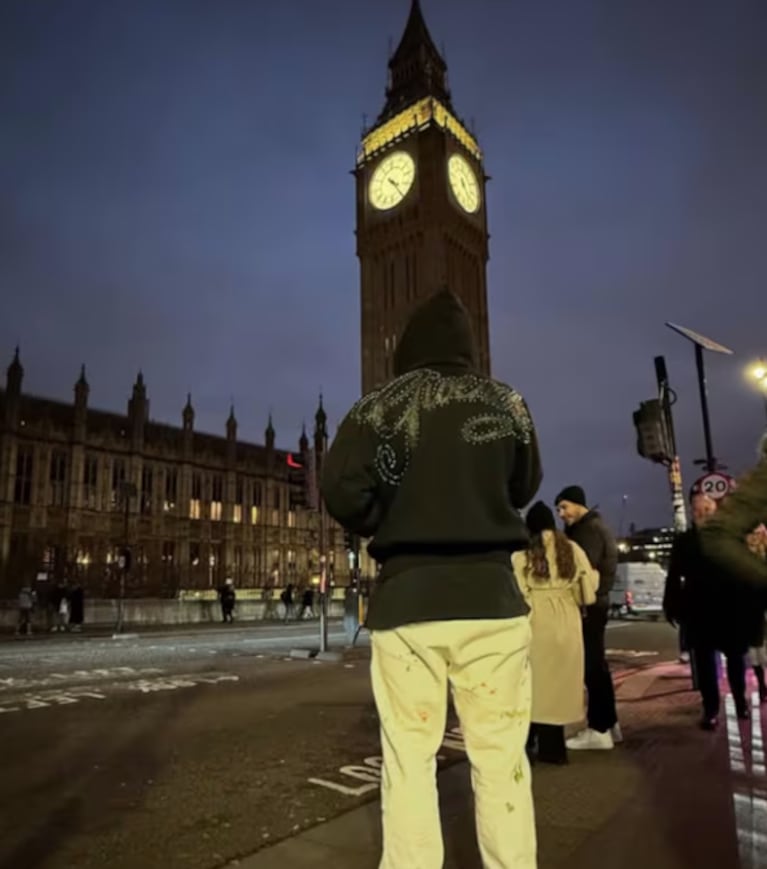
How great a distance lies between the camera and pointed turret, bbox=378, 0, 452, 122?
240ft

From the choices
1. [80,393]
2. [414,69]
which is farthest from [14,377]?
[414,69]

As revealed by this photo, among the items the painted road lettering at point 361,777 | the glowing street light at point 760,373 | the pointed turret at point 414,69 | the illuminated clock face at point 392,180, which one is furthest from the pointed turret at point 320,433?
the pointed turret at point 414,69

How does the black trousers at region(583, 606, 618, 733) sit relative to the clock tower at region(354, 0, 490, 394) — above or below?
below

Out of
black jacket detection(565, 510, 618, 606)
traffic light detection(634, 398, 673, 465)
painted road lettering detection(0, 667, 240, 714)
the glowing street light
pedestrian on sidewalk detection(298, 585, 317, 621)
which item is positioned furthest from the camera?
pedestrian on sidewalk detection(298, 585, 317, 621)

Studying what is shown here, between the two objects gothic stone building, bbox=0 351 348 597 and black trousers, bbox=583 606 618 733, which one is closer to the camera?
black trousers, bbox=583 606 618 733

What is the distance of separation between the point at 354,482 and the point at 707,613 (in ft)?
14.2

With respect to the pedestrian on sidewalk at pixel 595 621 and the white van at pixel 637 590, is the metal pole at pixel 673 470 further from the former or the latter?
the white van at pixel 637 590

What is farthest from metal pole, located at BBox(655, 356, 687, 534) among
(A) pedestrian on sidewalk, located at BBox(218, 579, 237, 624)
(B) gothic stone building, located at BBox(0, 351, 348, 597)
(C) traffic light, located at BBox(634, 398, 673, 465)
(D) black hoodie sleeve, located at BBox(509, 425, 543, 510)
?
(B) gothic stone building, located at BBox(0, 351, 348, 597)

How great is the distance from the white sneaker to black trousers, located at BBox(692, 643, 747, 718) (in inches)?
41.7

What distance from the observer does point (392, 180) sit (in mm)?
68188

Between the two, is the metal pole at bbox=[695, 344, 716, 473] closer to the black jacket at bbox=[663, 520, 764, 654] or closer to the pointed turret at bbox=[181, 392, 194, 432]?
the black jacket at bbox=[663, 520, 764, 654]

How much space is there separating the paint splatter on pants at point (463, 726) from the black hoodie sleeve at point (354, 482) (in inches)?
16.4

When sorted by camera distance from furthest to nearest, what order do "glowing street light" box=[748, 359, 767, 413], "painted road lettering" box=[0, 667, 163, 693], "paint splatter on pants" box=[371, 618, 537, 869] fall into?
"glowing street light" box=[748, 359, 767, 413] < "painted road lettering" box=[0, 667, 163, 693] < "paint splatter on pants" box=[371, 618, 537, 869]

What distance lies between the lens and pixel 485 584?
222cm
